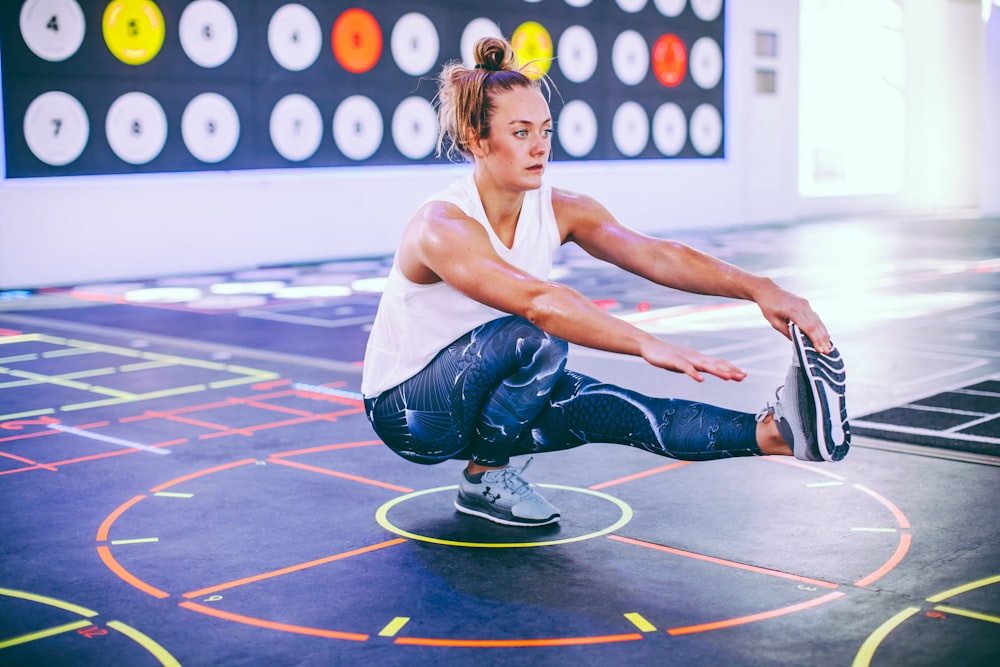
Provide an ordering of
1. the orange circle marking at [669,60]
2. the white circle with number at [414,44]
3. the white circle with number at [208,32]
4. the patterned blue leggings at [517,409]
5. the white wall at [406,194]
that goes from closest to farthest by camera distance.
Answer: the patterned blue leggings at [517,409] → the white wall at [406,194] → the white circle with number at [208,32] → the white circle with number at [414,44] → the orange circle marking at [669,60]

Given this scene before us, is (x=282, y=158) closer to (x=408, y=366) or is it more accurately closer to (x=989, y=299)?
(x=989, y=299)

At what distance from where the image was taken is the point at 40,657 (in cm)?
191

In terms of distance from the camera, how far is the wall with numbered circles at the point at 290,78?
8070 mm

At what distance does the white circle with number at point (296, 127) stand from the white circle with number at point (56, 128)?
153 cm

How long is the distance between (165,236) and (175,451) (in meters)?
5.63

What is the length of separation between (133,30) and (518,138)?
6691mm

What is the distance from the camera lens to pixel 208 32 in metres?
8.82

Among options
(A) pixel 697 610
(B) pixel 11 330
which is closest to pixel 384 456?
(A) pixel 697 610

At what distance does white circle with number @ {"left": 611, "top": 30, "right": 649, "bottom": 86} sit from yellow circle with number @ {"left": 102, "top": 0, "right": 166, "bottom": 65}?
191 inches

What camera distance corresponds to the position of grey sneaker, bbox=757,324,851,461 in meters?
2.10

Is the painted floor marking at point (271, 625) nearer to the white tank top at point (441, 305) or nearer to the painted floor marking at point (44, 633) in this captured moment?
the painted floor marking at point (44, 633)

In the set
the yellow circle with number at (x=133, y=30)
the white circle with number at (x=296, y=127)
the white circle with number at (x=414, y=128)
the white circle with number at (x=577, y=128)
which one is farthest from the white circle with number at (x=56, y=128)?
the white circle with number at (x=577, y=128)

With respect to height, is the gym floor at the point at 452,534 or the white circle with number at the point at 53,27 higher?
the white circle with number at the point at 53,27

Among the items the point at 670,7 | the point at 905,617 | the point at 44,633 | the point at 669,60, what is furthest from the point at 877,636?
the point at 670,7
